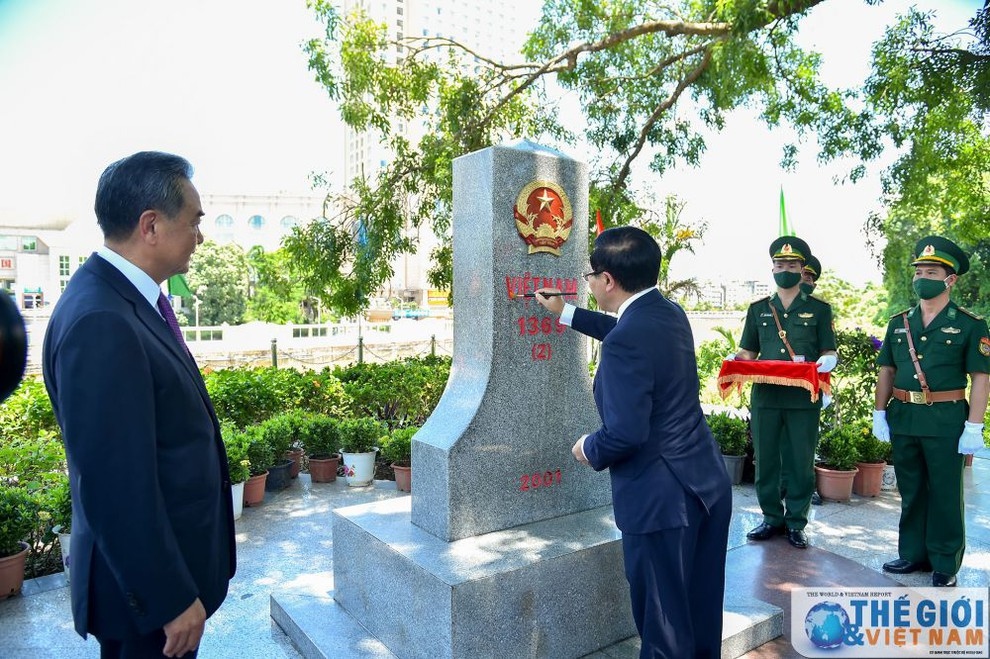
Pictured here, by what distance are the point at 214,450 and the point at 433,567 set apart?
118 centimetres

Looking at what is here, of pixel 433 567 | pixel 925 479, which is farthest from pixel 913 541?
pixel 433 567

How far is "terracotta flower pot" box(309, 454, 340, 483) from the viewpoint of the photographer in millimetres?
6086

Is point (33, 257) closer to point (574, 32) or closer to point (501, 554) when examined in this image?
point (574, 32)

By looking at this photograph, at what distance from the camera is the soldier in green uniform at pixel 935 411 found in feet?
12.4

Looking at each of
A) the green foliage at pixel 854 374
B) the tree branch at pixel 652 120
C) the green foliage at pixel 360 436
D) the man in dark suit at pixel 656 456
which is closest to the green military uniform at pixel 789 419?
the green foliage at pixel 854 374

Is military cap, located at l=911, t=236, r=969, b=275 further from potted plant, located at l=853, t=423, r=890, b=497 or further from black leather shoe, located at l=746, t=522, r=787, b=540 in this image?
potted plant, located at l=853, t=423, r=890, b=497

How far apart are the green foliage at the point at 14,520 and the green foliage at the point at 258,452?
1.61m

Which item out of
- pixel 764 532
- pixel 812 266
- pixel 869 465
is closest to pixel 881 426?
pixel 764 532

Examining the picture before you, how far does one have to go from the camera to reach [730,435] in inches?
238

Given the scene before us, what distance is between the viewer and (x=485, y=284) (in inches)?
124

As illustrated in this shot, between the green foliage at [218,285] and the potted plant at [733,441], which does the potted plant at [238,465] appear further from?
the green foliage at [218,285]

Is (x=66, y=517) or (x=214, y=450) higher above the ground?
(x=214, y=450)

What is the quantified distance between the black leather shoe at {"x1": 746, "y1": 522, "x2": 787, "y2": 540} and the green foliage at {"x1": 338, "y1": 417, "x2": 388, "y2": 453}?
3119 mm

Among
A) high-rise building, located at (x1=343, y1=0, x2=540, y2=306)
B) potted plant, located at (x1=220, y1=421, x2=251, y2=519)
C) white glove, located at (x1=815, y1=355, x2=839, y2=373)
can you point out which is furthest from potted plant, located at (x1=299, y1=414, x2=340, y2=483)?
high-rise building, located at (x1=343, y1=0, x2=540, y2=306)
